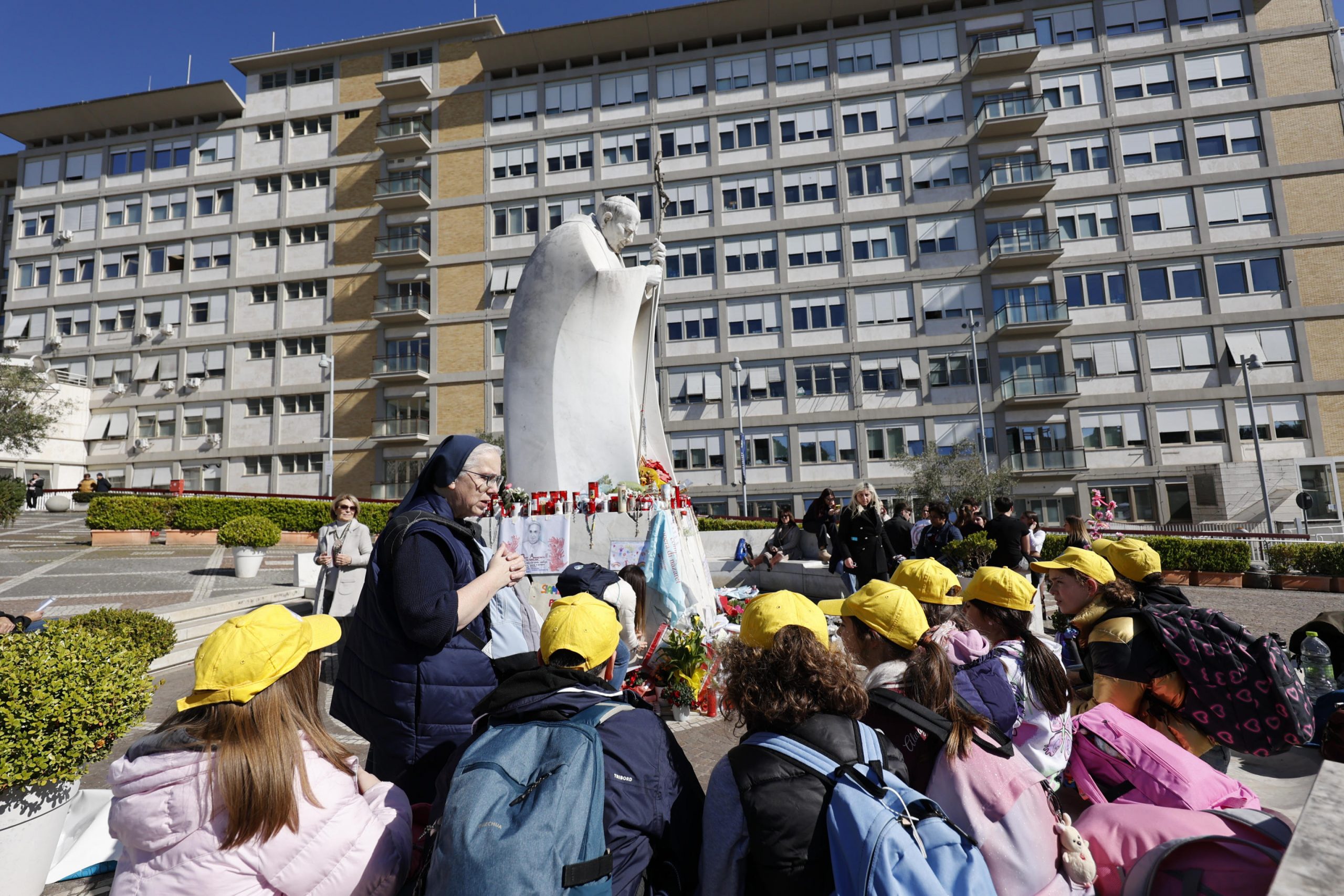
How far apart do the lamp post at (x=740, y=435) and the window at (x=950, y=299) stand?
30.0 ft

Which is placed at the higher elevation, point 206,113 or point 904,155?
point 206,113

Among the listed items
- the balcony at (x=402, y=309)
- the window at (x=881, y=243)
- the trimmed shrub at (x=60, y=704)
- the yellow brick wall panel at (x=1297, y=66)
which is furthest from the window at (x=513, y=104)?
the trimmed shrub at (x=60, y=704)

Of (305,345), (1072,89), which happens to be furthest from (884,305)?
(305,345)

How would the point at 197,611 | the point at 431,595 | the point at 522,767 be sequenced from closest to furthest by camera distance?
the point at 522,767
the point at 431,595
the point at 197,611

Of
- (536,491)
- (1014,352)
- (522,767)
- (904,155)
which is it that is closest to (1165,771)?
(522,767)

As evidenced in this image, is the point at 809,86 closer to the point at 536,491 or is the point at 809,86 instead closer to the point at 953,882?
the point at 536,491

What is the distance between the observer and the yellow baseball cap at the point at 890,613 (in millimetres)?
2461

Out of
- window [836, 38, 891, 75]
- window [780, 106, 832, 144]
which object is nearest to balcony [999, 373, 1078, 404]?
window [780, 106, 832, 144]

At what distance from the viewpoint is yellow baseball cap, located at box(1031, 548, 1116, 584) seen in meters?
3.47

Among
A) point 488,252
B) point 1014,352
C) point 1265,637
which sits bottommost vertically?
point 1265,637

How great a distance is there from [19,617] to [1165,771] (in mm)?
6800

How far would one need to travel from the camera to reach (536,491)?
8.16 m

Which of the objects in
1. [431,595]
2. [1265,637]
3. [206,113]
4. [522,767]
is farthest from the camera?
[206,113]

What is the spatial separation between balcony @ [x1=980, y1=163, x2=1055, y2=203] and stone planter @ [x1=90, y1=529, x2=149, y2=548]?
35.3m
